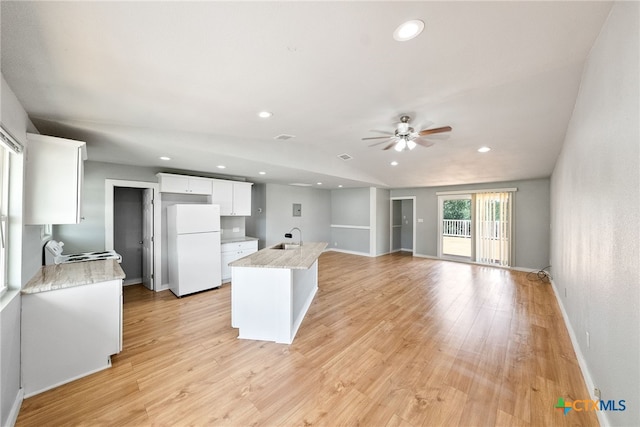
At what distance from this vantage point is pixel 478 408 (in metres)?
1.74

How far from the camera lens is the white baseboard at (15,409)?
1576 millimetres

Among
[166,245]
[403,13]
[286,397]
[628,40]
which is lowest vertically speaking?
[286,397]

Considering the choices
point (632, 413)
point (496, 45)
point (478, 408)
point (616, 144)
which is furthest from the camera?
point (478, 408)

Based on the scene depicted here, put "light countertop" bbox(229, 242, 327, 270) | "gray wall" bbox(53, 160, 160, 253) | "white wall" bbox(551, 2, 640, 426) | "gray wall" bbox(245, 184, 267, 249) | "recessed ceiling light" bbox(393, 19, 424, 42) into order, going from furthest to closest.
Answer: "gray wall" bbox(245, 184, 267, 249) → "gray wall" bbox(53, 160, 160, 253) → "light countertop" bbox(229, 242, 327, 270) → "recessed ceiling light" bbox(393, 19, 424, 42) → "white wall" bbox(551, 2, 640, 426)

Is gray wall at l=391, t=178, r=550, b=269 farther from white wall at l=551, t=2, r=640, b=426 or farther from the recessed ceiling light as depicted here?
the recessed ceiling light

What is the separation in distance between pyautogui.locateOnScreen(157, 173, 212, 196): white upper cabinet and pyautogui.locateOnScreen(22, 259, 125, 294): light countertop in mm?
1740

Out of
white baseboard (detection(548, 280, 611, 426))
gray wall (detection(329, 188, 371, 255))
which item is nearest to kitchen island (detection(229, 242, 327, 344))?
white baseboard (detection(548, 280, 611, 426))

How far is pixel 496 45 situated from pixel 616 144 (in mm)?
876

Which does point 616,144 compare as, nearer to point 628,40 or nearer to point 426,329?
point 628,40

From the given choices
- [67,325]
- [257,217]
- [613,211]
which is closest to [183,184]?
[257,217]

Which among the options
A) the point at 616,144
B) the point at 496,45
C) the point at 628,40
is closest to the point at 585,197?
the point at 616,144

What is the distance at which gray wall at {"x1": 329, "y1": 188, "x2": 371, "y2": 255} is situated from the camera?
7.73 m

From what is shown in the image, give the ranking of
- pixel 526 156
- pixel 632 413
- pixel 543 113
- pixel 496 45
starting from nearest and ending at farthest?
pixel 632 413, pixel 496 45, pixel 543 113, pixel 526 156

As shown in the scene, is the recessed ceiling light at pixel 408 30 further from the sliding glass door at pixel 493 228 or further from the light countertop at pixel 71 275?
the sliding glass door at pixel 493 228
